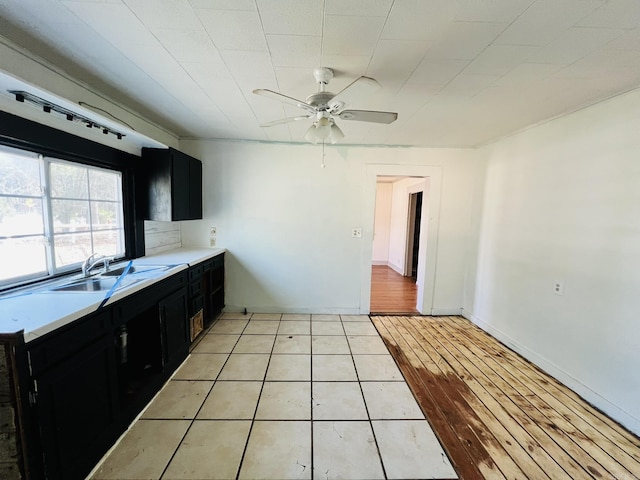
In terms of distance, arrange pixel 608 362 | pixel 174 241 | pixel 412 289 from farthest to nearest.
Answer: pixel 412 289
pixel 174 241
pixel 608 362

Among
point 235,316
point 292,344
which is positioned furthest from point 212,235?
point 292,344

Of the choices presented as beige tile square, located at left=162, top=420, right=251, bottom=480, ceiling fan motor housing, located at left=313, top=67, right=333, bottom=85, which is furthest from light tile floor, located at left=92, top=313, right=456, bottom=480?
ceiling fan motor housing, located at left=313, top=67, right=333, bottom=85

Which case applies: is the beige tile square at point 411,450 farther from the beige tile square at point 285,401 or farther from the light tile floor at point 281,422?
the beige tile square at point 285,401

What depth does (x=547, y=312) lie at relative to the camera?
8.04ft

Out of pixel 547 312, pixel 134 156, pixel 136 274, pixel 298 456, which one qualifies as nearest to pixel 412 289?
pixel 547 312

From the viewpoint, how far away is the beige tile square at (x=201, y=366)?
88.0 inches

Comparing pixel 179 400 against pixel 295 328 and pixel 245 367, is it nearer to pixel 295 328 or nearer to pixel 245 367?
pixel 245 367

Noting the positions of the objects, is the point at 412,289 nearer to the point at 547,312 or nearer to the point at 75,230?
the point at 547,312

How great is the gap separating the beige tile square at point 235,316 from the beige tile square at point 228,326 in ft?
0.32

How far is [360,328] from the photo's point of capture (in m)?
3.26

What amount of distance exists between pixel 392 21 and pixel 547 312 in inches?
111

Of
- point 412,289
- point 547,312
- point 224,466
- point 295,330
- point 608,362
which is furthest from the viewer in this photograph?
point 412,289

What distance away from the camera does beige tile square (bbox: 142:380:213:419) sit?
5.99ft

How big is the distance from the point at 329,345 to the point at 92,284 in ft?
7.17
